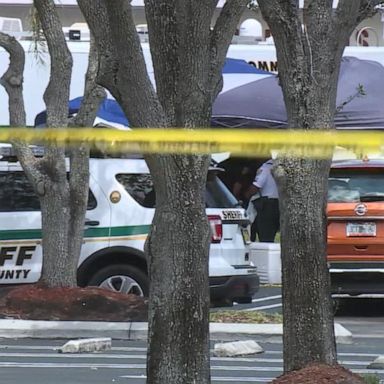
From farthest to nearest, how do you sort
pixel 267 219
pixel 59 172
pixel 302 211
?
1. pixel 267 219
2. pixel 59 172
3. pixel 302 211

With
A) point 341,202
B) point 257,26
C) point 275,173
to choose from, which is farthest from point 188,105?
point 257,26

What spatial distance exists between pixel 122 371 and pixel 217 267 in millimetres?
3374

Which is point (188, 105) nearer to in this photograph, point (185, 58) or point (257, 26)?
point (185, 58)

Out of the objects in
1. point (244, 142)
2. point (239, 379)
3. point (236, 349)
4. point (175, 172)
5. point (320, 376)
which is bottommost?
point (236, 349)

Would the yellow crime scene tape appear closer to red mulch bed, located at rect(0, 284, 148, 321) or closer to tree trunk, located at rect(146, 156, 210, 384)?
tree trunk, located at rect(146, 156, 210, 384)

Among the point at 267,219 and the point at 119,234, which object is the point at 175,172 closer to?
the point at 119,234

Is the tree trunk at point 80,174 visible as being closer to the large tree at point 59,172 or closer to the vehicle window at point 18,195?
the large tree at point 59,172

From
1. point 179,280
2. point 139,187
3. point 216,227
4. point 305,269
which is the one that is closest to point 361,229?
point 216,227

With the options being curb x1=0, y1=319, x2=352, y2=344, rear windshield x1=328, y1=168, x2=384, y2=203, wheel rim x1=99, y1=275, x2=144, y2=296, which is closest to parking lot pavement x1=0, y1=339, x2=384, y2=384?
curb x1=0, y1=319, x2=352, y2=344

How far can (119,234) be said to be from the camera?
12.7 m

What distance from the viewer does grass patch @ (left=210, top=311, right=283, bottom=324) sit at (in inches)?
474

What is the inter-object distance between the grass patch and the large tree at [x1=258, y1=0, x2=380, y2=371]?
4884 mm

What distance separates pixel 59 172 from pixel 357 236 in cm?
362

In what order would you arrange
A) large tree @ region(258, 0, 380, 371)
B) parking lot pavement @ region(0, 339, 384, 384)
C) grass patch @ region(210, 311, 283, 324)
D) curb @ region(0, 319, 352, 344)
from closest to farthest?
1. large tree @ region(258, 0, 380, 371)
2. parking lot pavement @ region(0, 339, 384, 384)
3. curb @ region(0, 319, 352, 344)
4. grass patch @ region(210, 311, 283, 324)
